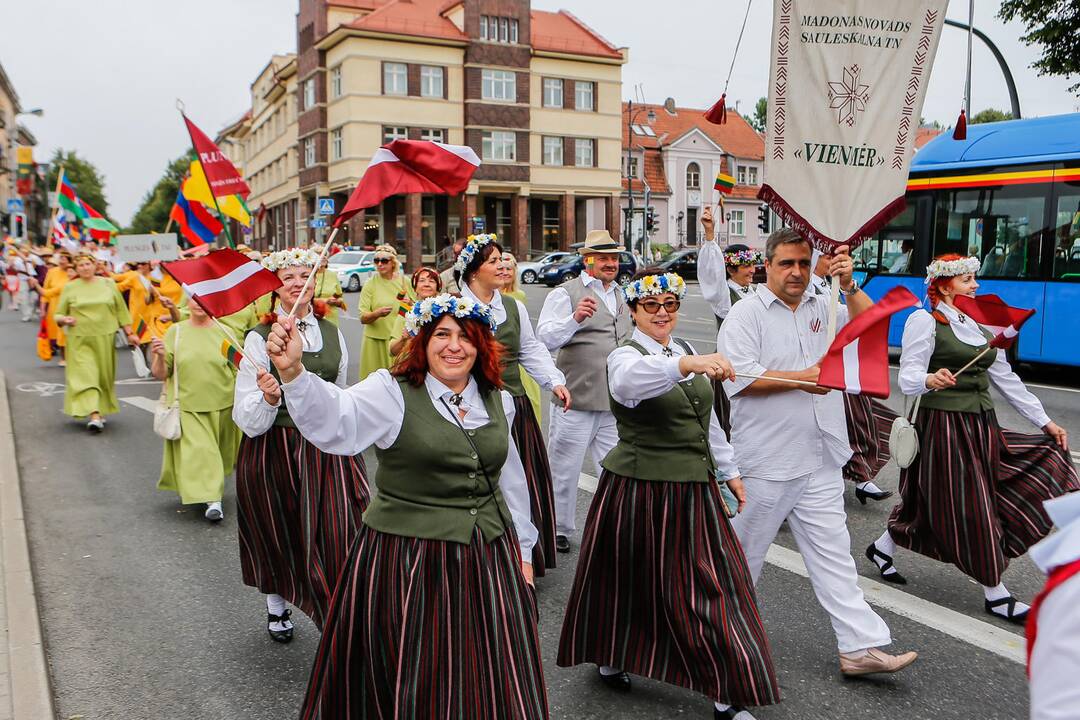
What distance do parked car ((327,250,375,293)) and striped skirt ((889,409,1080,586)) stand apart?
93.8 feet

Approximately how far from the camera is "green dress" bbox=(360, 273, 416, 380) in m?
9.98

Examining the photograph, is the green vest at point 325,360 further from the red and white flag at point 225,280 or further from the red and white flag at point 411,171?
the red and white flag at point 411,171

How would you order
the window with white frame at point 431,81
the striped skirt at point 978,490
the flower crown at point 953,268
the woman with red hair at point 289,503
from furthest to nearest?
the window with white frame at point 431,81
the flower crown at point 953,268
the striped skirt at point 978,490
the woman with red hair at point 289,503

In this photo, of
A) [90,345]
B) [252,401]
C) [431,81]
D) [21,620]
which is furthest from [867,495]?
[431,81]

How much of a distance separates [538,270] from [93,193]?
9517 cm

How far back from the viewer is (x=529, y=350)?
5.83m

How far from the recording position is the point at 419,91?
162 feet

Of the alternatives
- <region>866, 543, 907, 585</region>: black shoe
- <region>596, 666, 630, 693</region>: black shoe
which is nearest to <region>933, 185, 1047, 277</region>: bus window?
<region>866, 543, 907, 585</region>: black shoe

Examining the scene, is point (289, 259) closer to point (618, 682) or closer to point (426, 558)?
point (426, 558)

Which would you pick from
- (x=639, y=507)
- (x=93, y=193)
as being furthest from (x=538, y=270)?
(x=93, y=193)

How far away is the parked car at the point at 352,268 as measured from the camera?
33.4 meters

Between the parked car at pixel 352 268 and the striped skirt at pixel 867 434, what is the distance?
2674 cm

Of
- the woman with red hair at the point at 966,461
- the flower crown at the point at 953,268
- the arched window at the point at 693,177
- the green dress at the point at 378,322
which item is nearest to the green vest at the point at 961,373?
the woman with red hair at the point at 966,461

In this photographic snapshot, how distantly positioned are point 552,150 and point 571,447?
47.7 m
